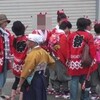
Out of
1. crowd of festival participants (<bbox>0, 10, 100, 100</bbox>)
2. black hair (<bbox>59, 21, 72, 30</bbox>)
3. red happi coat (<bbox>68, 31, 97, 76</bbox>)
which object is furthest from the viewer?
black hair (<bbox>59, 21, 72, 30</bbox>)

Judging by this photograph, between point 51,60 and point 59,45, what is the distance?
200 centimetres

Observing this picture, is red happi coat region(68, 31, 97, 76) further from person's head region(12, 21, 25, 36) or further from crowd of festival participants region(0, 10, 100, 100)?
person's head region(12, 21, 25, 36)

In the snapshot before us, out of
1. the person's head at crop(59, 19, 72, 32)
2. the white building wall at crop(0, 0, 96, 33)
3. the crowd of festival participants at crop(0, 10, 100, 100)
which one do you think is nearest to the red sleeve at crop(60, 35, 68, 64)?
the crowd of festival participants at crop(0, 10, 100, 100)

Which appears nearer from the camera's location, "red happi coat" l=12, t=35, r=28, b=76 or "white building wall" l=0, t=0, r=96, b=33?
"red happi coat" l=12, t=35, r=28, b=76

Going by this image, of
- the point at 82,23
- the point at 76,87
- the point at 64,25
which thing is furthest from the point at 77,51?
the point at 64,25

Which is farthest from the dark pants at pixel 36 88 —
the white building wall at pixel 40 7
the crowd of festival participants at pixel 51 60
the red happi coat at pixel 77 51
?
the white building wall at pixel 40 7

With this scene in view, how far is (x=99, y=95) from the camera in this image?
9.20 metres

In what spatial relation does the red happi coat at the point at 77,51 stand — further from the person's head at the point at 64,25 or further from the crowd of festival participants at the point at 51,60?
the person's head at the point at 64,25

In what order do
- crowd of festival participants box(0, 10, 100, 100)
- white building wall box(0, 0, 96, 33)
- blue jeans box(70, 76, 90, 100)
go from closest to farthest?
crowd of festival participants box(0, 10, 100, 100) → blue jeans box(70, 76, 90, 100) → white building wall box(0, 0, 96, 33)

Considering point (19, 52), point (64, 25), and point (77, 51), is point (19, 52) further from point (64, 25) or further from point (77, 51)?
point (64, 25)

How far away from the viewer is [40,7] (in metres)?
13.8

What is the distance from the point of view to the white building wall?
45.0 ft

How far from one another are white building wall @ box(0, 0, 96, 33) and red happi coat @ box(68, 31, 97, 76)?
560 centimetres

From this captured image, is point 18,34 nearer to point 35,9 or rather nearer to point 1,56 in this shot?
point 1,56
